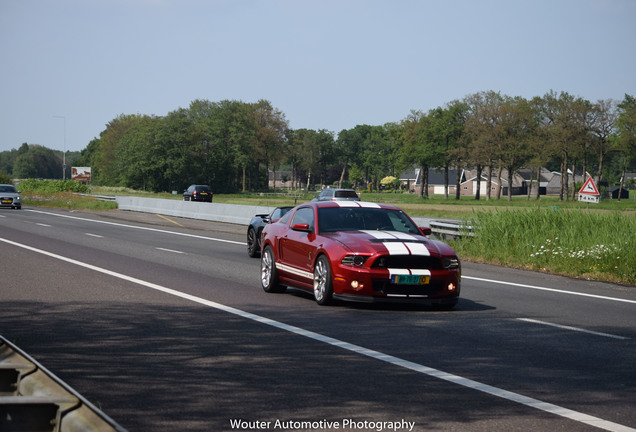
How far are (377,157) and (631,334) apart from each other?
190 meters

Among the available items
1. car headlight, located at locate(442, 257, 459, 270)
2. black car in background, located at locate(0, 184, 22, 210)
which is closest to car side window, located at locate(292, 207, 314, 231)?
car headlight, located at locate(442, 257, 459, 270)

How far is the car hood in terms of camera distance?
10898mm

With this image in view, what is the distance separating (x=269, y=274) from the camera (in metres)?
13.1

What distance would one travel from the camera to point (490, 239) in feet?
72.4

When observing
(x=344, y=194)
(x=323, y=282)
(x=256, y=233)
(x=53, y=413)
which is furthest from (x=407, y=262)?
(x=344, y=194)

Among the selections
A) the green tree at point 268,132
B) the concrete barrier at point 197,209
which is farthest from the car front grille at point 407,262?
the green tree at point 268,132

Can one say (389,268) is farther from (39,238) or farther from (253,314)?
(39,238)

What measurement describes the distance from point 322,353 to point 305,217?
4992mm

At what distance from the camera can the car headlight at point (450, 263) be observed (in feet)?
36.3

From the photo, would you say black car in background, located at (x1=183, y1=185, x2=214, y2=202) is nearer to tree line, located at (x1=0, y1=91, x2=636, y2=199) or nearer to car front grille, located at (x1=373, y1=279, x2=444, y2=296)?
tree line, located at (x1=0, y1=91, x2=636, y2=199)

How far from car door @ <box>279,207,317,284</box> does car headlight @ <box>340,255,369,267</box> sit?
83 cm

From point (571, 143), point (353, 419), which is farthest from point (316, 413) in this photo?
point (571, 143)

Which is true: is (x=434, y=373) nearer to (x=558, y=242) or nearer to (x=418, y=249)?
(x=418, y=249)

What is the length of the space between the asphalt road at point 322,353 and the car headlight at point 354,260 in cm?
66
